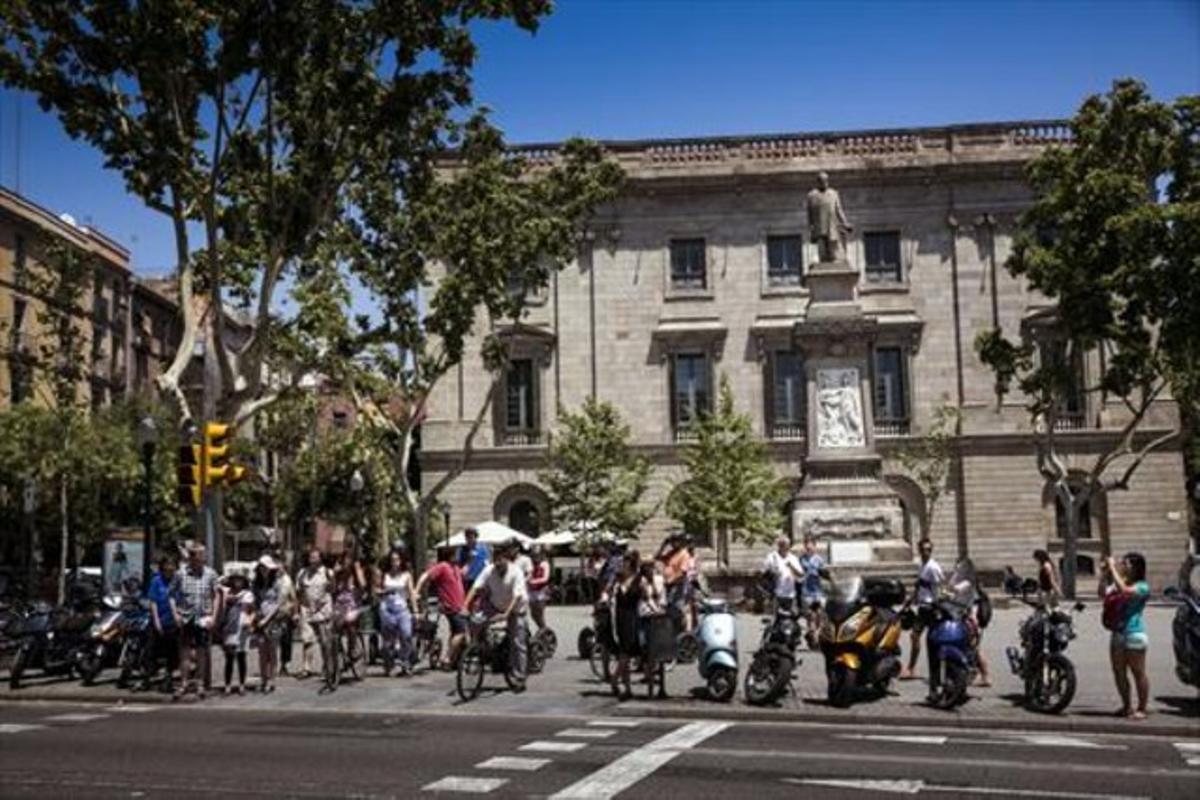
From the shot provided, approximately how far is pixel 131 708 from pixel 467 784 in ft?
23.6

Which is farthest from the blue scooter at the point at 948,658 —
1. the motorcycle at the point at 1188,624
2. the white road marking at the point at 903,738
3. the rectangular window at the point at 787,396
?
the rectangular window at the point at 787,396

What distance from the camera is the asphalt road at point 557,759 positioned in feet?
31.0

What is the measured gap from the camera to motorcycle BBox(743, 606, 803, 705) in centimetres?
1435

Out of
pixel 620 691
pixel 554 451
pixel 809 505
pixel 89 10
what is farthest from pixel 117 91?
pixel 554 451

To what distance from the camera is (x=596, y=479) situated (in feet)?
143

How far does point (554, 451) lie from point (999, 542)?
15926 mm

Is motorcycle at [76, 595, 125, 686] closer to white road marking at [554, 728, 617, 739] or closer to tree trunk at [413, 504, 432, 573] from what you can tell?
white road marking at [554, 728, 617, 739]

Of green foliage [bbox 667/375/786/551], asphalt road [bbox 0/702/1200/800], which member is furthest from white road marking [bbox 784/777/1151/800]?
green foliage [bbox 667/375/786/551]

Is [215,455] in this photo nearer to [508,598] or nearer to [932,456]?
[508,598]

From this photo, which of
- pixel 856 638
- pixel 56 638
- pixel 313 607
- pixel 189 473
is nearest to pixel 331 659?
pixel 313 607

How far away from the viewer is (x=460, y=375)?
156 ft

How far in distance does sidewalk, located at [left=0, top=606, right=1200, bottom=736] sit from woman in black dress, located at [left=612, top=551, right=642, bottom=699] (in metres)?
0.35

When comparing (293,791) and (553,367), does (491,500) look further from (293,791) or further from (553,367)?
(293,791)

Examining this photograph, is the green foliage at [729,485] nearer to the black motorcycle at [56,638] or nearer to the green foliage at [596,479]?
the green foliage at [596,479]
